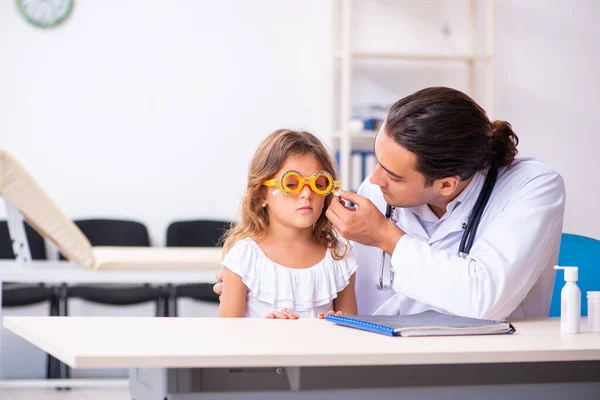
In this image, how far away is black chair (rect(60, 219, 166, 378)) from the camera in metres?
4.52

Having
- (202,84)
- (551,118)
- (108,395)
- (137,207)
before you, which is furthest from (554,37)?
(108,395)

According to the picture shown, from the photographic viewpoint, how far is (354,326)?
1.64 m

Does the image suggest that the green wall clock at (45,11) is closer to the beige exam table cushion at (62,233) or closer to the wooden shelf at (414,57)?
the wooden shelf at (414,57)

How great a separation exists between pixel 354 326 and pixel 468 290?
28cm

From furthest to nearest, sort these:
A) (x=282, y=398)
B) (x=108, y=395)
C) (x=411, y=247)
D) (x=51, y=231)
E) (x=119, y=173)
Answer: (x=119, y=173) → (x=108, y=395) → (x=51, y=231) → (x=411, y=247) → (x=282, y=398)

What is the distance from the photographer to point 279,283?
2.13m

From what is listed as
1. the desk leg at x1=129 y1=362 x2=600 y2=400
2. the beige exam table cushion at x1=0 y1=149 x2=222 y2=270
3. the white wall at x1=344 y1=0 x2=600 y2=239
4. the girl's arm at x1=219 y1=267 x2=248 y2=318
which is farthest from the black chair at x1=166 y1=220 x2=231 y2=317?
the desk leg at x1=129 y1=362 x2=600 y2=400

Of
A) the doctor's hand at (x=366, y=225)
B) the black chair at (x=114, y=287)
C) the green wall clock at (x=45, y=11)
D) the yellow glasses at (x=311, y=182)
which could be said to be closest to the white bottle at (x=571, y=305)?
the doctor's hand at (x=366, y=225)

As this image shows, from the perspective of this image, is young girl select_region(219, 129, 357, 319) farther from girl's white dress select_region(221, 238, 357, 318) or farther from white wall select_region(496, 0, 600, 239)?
white wall select_region(496, 0, 600, 239)

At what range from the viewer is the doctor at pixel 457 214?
1.76m

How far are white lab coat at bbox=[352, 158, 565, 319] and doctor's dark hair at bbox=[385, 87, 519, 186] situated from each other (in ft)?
0.32

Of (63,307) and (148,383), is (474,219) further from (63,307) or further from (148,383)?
(63,307)

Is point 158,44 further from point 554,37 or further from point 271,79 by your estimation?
point 554,37

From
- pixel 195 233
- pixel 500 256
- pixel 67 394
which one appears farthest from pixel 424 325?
pixel 195 233
